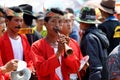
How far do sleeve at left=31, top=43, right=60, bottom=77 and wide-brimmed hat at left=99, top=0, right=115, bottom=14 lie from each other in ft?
6.54

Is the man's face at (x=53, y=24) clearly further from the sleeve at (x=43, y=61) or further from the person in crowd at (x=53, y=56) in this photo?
the sleeve at (x=43, y=61)

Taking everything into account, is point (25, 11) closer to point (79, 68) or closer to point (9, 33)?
point (9, 33)

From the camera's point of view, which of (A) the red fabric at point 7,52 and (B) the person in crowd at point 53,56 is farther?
(A) the red fabric at point 7,52

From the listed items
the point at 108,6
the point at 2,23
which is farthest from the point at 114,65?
the point at 108,6

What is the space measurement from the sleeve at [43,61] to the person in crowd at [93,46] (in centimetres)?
88

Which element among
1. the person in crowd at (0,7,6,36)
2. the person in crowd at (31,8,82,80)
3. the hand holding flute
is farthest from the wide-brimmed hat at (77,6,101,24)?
the hand holding flute

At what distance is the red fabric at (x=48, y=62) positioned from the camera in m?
4.51

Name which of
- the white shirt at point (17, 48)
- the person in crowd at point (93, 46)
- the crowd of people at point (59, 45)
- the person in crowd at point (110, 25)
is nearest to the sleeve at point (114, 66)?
the crowd of people at point (59, 45)

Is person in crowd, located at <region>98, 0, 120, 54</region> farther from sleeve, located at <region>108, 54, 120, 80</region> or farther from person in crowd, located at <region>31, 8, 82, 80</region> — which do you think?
sleeve, located at <region>108, 54, 120, 80</region>

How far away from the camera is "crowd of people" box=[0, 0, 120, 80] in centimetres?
450

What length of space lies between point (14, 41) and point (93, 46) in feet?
3.43

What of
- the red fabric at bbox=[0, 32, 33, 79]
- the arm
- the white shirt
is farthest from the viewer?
the white shirt

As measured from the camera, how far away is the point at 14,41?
17.9ft

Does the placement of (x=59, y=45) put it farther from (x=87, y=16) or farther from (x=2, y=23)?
(x=87, y=16)
